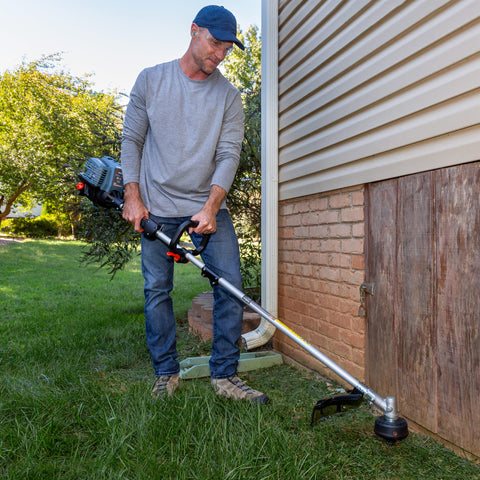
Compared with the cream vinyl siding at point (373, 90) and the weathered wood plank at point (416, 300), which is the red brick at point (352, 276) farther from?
the cream vinyl siding at point (373, 90)

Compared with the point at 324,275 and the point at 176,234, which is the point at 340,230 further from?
the point at 176,234

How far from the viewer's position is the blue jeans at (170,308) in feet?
8.61

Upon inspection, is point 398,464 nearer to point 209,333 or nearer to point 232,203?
point 209,333

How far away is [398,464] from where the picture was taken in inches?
70.7

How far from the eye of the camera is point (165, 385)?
8.45ft

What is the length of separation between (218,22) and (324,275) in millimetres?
1709

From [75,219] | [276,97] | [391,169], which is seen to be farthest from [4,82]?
[391,169]

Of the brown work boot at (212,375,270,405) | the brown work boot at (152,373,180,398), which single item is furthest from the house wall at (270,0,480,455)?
the brown work boot at (152,373,180,398)

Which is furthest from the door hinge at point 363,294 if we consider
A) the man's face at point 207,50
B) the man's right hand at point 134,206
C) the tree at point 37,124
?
the tree at point 37,124

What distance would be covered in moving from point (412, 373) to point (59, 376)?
2141 millimetres

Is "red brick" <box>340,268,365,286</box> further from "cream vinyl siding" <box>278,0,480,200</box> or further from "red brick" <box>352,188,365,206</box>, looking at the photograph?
"cream vinyl siding" <box>278,0,480,200</box>

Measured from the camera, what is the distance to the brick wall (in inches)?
101

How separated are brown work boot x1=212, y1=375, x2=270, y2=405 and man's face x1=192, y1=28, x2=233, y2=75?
186 cm

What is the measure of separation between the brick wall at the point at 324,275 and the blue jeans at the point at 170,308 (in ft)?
2.13
